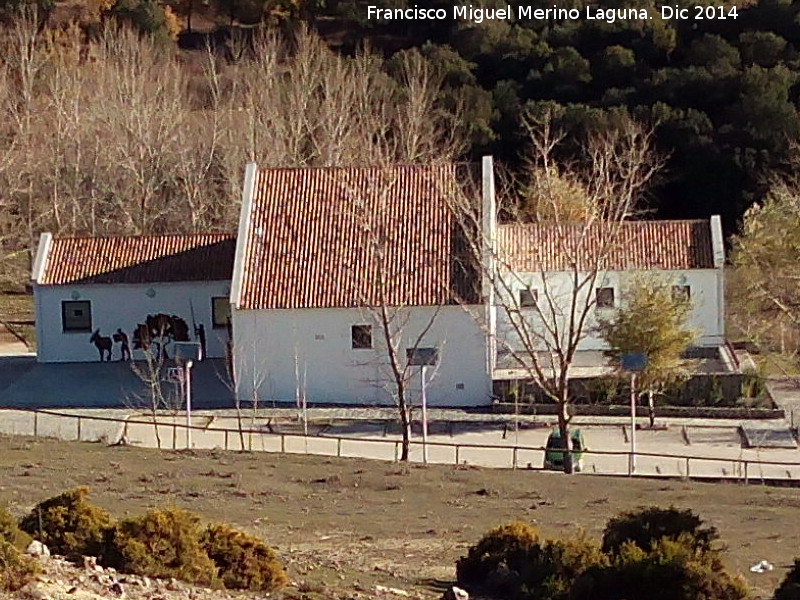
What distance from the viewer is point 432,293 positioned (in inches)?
1367

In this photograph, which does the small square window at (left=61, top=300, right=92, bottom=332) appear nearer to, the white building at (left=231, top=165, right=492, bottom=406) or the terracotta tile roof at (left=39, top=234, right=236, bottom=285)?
the terracotta tile roof at (left=39, top=234, right=236, bottom=285)

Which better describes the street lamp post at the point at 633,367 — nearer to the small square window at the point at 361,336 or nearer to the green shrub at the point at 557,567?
the small square window at the point at 361,336

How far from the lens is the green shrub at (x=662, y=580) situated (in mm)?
13156

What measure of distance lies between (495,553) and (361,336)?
62.5ft

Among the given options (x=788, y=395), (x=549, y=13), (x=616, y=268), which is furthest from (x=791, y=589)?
(x=549, y=13)

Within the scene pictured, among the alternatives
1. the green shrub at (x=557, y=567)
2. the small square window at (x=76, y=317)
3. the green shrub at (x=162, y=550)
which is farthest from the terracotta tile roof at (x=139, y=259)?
the green shrub at (x=557, y=567)

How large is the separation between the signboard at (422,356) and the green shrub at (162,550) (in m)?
18.3

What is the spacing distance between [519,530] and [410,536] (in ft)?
10.7

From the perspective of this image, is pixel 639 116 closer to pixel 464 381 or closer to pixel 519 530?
pixel 464 381

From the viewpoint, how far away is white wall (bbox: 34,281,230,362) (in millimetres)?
39406

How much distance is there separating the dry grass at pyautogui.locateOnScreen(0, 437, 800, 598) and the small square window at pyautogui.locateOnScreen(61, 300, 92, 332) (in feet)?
40.6

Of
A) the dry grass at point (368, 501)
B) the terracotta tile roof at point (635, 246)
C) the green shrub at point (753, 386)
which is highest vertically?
Result: the terracotta tile roof at point (635, 246)

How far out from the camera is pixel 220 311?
130 ft

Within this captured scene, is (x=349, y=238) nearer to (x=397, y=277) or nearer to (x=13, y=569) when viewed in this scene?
(x=397, y=277)
